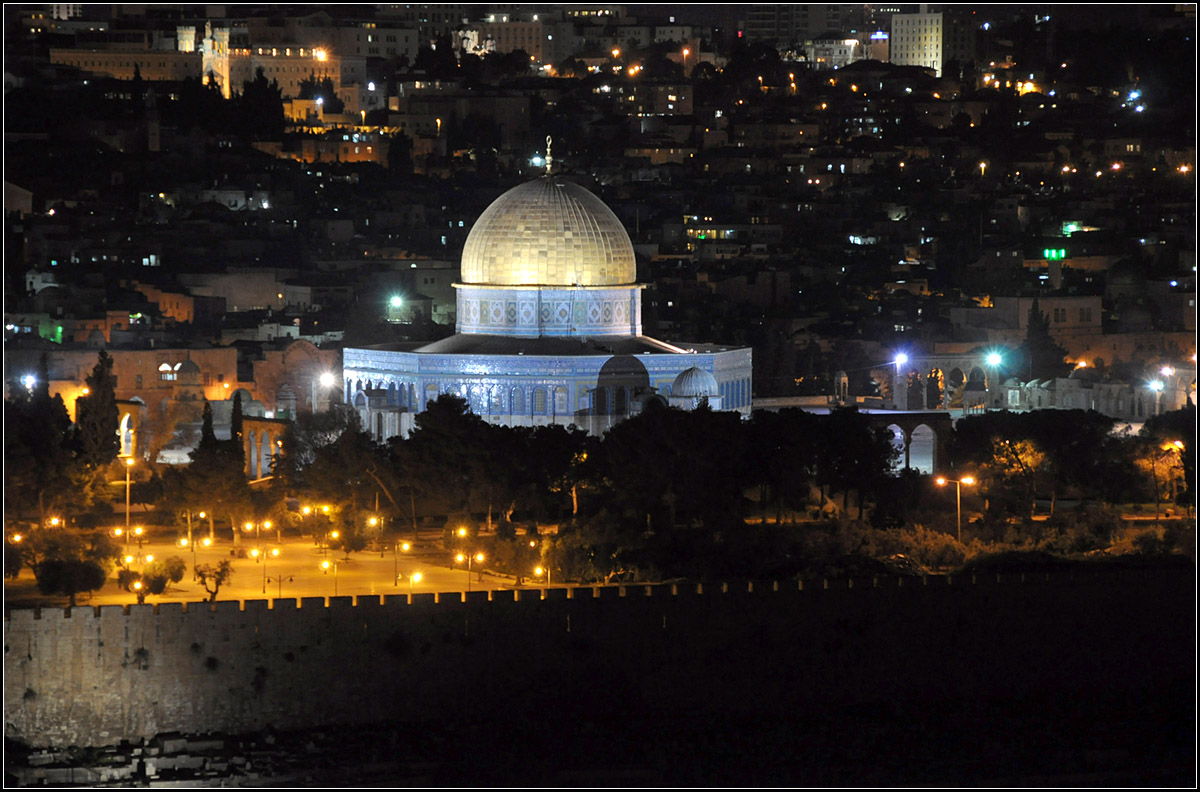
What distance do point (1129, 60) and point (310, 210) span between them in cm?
4077

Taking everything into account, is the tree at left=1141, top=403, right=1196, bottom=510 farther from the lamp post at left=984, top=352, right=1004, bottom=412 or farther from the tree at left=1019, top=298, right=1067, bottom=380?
the tree at left=1019, top=298, right=1067, bottom=380

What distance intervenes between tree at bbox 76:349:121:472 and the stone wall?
9.67 m

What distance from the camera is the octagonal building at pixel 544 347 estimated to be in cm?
6072

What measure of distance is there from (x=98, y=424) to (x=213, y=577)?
33.5 ft

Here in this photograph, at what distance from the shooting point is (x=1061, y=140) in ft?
388

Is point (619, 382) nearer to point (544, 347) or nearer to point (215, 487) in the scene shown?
point (544, 347)

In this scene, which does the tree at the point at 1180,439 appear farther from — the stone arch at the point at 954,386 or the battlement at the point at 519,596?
the battlement at the point at 519,596

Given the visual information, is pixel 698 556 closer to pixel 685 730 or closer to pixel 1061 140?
pixel 685 730

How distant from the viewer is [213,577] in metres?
49.2

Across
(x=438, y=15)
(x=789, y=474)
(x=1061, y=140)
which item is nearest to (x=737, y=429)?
(x=789, y=474)

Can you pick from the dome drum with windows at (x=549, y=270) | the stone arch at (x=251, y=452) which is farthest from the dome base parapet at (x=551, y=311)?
the stone arch at (x=251, y=452)

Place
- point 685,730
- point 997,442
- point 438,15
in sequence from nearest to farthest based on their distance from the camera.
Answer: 1. point 685,730
2. point 997,442
3. point 438,15

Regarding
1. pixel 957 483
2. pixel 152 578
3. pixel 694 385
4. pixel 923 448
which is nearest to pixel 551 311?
pixel 694 385

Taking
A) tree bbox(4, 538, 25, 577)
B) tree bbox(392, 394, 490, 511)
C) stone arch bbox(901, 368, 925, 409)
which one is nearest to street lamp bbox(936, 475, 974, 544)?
tree bbox(392, 394, 490, 511)
